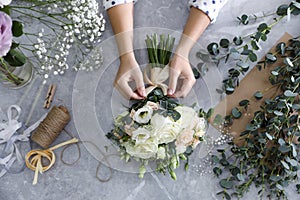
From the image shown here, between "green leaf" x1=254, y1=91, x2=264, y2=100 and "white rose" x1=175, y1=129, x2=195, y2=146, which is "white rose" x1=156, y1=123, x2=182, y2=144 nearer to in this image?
"white rose" x1=175, y1=129, x2=195, y2=146

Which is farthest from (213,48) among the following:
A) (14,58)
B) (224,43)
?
(14,58)

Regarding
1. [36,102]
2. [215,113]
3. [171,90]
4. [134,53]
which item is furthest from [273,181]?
[36,102]

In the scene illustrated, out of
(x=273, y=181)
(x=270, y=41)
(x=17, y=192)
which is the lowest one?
(x=273, y=181)

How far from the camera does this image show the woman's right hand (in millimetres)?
1002

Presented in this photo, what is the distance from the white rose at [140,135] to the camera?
859 millimetres

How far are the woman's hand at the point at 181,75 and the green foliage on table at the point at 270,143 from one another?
0.13m

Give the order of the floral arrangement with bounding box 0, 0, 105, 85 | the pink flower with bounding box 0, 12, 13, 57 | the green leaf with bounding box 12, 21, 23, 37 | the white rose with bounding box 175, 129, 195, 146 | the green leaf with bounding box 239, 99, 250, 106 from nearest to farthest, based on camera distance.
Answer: the pink flower with bounding box 0, 12, 13, 57, the green leaf with bounding box 12, 21, 23, 37, the white rose with bounding box 175, 129, 195, 146, the floral arrangement with bounding box 0, 0, 105, 85, the green leaf with bounding box 239, 99, 250, 106

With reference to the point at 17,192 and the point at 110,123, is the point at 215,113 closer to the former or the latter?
the point at 110,123

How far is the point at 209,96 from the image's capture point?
107 cm

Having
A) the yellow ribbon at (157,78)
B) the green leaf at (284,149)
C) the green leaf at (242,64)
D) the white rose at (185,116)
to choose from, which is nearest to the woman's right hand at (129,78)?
the yellow ribbon at (157,78)

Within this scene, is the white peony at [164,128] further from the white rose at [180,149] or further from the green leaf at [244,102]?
the green leaf at [244,102]

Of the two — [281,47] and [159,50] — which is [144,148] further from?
[281,47]

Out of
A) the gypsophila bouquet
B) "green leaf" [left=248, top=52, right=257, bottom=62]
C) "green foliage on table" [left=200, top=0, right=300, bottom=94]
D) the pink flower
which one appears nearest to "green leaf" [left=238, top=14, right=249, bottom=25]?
"green foliage on table" [left=200, top=0, right=300, bottom=94]

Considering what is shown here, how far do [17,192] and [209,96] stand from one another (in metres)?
0.55
